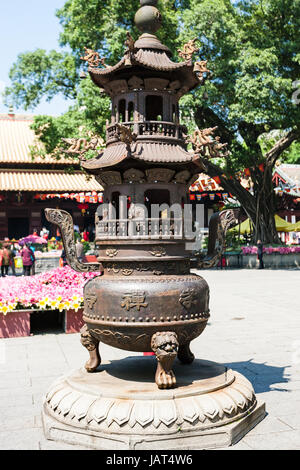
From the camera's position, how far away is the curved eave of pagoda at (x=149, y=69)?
5.37 m

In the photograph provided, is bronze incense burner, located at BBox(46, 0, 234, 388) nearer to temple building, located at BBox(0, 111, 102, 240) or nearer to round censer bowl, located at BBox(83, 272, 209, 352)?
round censer bowl, located at BBox(83, 272, 209, 352)

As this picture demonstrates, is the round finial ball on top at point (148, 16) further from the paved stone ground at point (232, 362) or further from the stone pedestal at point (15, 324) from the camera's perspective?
the stone pedestal at point (15, 324)

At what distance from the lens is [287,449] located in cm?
408

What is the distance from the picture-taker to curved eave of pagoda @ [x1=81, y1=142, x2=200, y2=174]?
5.09 m

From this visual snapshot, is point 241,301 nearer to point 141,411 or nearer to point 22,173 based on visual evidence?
point 141,411

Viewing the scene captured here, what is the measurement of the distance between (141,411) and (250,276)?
16844 millimetres

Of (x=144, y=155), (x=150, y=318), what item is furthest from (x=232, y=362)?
(x=144, y=155)

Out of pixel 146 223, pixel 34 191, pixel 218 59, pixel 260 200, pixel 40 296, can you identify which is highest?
pixel 218 59

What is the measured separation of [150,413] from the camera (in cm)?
423

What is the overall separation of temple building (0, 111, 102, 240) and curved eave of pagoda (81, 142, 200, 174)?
2214cm

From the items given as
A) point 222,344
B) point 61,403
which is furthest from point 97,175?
point 222,344

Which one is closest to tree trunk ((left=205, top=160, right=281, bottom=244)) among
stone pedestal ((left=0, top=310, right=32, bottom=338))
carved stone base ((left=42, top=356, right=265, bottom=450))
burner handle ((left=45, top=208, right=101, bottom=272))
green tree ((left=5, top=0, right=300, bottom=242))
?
green tree ((left=5, top=0, right=300, bottom=242))

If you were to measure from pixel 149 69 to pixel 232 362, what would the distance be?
4.36m

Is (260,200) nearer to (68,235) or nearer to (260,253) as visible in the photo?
(260,253)
